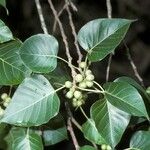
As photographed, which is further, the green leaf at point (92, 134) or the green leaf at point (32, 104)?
the green leaf at point (92, 134)

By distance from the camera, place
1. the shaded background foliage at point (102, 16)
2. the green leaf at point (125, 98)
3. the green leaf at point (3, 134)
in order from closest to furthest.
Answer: the green leaf at point (125, 98) < the green leaf at point (3, 134) < the shaded background foliage at point (102, 16)

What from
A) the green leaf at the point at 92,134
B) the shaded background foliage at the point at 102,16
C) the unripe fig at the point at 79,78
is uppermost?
the unripe fig at the point at 79,78

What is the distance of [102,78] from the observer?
106 inches

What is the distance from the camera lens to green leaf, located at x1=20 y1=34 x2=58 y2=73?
3.44 feet

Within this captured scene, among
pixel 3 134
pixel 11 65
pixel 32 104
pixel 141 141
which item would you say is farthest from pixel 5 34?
pixel 141 141

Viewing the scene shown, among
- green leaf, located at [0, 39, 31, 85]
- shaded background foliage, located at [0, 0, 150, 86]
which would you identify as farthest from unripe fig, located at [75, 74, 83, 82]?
shaded background foliage, located at [0, 0, 150, 86]

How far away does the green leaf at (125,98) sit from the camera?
3.28ft

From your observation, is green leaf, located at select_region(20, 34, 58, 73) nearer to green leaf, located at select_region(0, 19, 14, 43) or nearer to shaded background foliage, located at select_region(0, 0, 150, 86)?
green leaf, located at select_region(0, 19, 14, 43)

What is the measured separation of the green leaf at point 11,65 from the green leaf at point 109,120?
0.63 feet

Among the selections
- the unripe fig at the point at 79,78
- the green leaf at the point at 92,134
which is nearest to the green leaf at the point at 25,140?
the green leaf at the point at 92,134

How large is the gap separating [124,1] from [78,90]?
1.79m

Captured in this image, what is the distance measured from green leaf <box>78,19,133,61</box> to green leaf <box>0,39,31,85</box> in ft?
0.52

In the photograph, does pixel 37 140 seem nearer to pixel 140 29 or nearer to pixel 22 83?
pixel 22 83

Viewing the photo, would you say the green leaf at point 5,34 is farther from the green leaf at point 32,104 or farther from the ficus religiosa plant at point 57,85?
the green leaf at point 32,104
